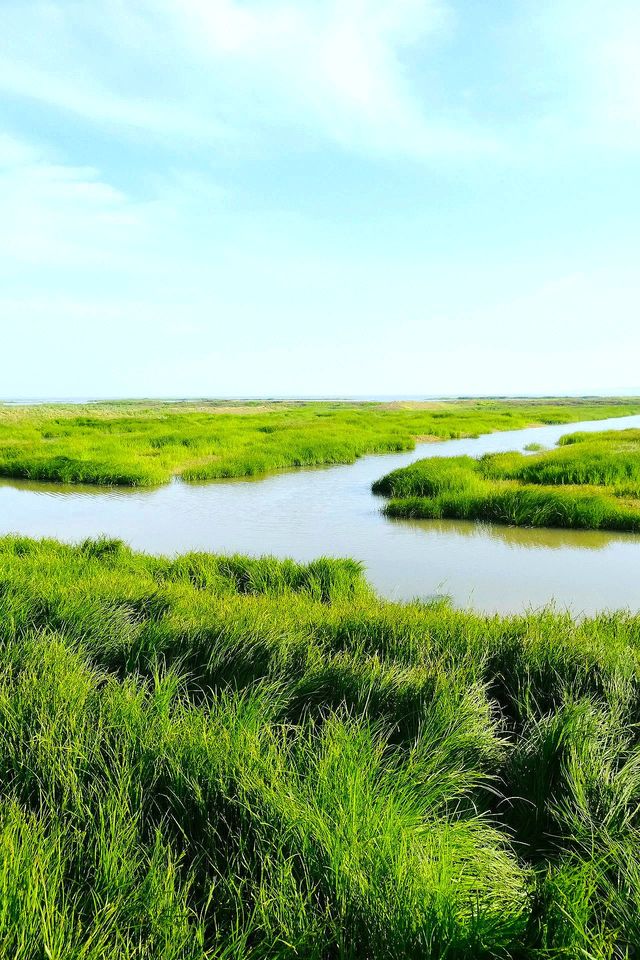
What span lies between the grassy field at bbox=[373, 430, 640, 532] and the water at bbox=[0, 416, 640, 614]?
43 centimetres

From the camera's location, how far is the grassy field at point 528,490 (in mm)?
10742

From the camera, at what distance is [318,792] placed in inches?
86.4

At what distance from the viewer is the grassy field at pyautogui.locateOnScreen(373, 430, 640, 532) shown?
1074 centimetres

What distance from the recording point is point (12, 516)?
39.8ft

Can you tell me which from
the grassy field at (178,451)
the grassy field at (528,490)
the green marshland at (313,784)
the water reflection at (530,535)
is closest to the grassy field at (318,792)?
the green marshland at (313,784)

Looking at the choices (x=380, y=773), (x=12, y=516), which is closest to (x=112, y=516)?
(x=12, y=516)

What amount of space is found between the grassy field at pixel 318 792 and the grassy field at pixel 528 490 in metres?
6.47

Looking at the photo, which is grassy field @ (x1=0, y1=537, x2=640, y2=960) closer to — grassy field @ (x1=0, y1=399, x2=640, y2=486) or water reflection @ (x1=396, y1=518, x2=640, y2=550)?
water reflection @ (x1=396, y1=518, x2=640, y2=550)

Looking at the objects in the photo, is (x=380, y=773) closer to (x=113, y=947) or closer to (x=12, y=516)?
(x=113, y=947)

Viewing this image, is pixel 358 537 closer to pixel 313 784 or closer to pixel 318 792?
pixel 313 784

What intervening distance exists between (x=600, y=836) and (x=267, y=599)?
386 centimetres

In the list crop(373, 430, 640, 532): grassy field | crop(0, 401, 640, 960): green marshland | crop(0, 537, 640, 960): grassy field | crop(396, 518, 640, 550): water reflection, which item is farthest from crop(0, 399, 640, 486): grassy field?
crop(0, 537, 640, 960): grassy field

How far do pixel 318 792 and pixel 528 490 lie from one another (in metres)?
10.3

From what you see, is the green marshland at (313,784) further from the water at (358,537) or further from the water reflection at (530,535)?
the water reflection at (530,535)
